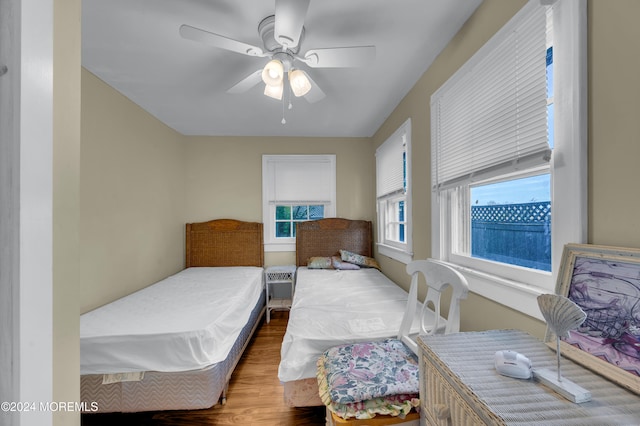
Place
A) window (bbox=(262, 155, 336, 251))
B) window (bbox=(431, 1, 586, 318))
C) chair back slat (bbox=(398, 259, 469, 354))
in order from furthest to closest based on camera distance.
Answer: window (bbox=(262, 155, 336, 251)) < chair back slat (bbox=(398, 259, 469, 354)) < window (bbox=(431, 1, 586, 318))

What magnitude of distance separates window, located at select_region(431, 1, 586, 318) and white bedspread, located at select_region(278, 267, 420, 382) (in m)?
0.60

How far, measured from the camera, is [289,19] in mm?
1215

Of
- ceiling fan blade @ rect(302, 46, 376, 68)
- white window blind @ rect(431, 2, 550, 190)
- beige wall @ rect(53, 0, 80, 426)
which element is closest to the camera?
beige wall @ rect(53, 0, 80, 426)

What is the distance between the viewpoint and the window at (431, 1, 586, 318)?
0.93 metres

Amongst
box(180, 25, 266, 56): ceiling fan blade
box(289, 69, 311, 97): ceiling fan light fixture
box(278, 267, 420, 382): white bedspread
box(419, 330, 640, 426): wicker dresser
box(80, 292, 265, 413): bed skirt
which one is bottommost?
box(80, 292, 265, 413): bed skirt

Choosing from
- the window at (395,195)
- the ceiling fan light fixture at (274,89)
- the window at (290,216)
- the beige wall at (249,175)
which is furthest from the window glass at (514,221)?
the window at (290,216)

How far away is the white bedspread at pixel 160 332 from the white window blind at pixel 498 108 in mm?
1835

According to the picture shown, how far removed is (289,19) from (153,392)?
7.17 ft

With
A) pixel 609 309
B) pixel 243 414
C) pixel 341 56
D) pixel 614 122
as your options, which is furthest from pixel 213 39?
pixel 243 414

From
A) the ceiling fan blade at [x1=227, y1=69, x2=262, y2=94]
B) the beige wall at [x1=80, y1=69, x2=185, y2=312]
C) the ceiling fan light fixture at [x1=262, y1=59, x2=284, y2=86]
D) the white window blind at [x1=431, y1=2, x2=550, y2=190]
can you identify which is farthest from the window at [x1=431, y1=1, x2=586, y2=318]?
the beige wall at [x1=80, y1=69, x2=185, y2=312]

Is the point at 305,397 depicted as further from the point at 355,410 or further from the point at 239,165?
the point at 239,165

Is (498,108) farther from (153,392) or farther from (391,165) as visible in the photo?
(153,392)

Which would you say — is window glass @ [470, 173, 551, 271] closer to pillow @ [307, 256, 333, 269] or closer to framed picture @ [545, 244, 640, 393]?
framed picture @ [545, 244, 640, 393]

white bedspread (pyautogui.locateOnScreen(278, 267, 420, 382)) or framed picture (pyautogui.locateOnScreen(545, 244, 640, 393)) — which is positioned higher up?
framed picture (pyautogui.locateOnScreen(545, 244, 640, 393))
